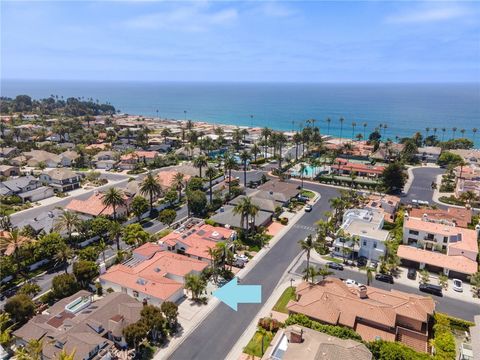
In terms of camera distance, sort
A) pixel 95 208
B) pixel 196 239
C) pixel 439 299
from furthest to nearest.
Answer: pixel 95 208, pixel 196 239, pixel 439 299

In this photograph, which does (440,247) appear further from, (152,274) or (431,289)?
(152,274)

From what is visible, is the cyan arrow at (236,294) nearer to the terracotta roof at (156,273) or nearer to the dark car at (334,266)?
the terracotta roof at (156,273)

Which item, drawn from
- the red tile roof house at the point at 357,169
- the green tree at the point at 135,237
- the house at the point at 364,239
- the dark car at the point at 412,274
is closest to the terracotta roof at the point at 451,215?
the house at the point at 364,239

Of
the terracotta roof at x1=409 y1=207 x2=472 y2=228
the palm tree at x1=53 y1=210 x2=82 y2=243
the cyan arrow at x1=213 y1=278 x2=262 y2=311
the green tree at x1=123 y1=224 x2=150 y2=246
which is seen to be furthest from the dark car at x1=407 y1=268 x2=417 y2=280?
the palm tree at x1=53 y1=210 x2=82 y2=243

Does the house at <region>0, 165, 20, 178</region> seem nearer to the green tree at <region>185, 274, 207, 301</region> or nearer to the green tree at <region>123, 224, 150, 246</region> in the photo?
the green tree at <region>123, 224, 150, 246</region>

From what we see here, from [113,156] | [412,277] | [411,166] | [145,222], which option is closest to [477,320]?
[412,277]

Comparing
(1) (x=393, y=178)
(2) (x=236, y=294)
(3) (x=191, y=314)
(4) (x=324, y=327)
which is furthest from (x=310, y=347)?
(1) (x=393, y=178)
